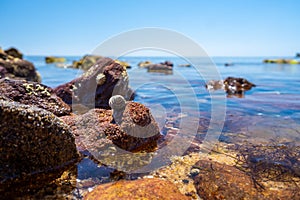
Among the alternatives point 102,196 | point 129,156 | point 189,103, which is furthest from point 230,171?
point 189,103

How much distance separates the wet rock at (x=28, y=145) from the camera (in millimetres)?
2902

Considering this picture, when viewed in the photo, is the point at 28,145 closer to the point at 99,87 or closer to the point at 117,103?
the point at 117,103

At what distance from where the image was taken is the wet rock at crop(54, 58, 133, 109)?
7.06m

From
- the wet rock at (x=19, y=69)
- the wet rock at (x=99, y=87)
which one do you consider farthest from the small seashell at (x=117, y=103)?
the wet rock at (x=19, y=69)

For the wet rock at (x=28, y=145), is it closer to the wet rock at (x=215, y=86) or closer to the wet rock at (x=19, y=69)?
the wet rock at (x=215, y=86)

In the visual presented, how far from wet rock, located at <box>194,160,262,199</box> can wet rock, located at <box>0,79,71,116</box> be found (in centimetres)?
376

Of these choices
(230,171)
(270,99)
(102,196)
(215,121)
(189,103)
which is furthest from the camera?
(270,99)

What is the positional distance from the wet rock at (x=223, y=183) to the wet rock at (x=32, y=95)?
376 centimetres

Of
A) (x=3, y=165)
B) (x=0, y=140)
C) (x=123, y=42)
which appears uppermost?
(x=123, y=42)

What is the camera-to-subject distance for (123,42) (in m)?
5.43

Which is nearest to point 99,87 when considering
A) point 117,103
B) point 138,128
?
point 117,103

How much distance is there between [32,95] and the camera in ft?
18.0

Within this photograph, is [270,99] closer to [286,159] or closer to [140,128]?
[286,159]

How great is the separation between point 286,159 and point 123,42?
13.7 ft
